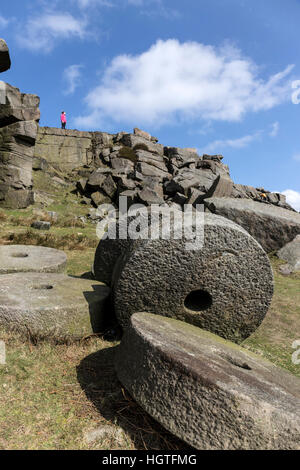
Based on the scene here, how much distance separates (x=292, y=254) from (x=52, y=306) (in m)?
6.19

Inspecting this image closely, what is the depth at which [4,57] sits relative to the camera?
7.53 meters

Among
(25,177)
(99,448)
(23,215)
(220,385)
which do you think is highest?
(25,177)

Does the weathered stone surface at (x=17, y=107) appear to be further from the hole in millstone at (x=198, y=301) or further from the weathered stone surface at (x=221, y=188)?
the hole in millstone at (x=198, y=301)

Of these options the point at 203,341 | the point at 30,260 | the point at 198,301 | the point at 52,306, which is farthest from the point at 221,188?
the point at 203,341

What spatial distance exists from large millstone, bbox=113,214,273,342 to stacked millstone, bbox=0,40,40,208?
→ 10.3 m

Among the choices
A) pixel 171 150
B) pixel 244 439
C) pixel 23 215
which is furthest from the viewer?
pixel 171 150

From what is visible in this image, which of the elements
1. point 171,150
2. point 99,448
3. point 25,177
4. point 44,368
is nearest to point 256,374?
point 99,448

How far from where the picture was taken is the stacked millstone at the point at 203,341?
161 cm

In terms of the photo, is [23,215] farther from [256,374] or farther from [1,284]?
[256,374]

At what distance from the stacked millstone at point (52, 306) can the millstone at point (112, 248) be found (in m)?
0.25

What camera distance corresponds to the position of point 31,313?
2.87 metres

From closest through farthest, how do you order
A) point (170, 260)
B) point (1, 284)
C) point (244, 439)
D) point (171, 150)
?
point (244, 439), point (170, 260), point (1, 284), point (171, 150)

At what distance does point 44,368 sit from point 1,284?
1291mm

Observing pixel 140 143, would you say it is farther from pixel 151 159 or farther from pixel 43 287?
pixel 43 287
